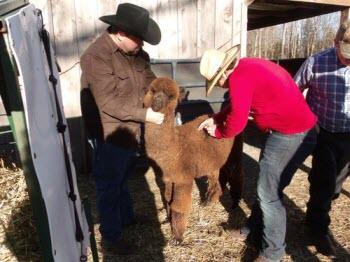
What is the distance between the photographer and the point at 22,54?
1.07m

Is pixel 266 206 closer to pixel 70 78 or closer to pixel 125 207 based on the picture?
pixel 125 207

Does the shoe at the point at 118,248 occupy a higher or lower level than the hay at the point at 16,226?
lower

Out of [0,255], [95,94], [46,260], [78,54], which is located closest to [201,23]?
[78,54]

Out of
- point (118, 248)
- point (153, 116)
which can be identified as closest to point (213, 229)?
point (118, 248)

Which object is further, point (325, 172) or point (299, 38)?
point (299, 38)

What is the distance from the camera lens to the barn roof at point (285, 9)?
5.71 meters

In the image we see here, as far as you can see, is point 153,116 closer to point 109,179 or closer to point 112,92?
point 112,92

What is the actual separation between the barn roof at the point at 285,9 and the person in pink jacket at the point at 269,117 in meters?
3.29

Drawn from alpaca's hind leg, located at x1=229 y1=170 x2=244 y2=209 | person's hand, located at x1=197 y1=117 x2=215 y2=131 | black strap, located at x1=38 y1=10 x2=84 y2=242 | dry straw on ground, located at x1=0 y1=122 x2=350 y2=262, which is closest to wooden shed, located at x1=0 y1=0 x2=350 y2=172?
dry straw on ground, located at x1=0 y1=122 x2=350 y2=262

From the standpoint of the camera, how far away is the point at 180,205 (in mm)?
3111

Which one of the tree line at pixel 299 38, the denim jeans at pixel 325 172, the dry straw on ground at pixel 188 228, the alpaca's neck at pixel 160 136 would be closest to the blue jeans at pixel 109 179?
the alpaca's neck at pixel 160 136

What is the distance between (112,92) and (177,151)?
90 cm

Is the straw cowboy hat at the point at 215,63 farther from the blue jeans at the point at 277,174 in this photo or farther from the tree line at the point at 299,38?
the tree line at the point at 299,38

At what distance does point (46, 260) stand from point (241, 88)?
64.9 inches
